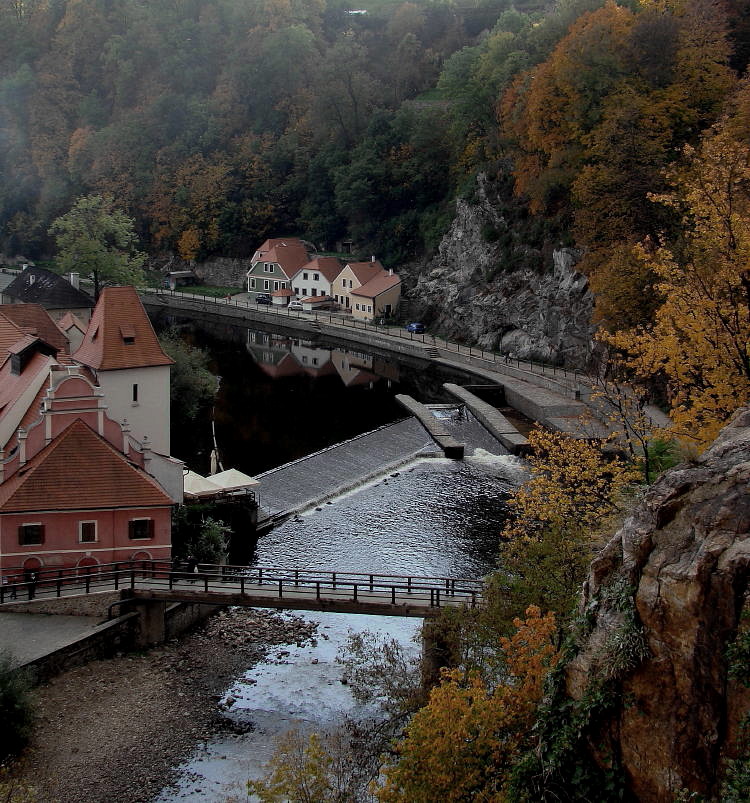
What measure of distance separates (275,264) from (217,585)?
68.2 m

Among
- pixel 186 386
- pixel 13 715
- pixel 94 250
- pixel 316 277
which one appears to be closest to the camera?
pixel 13 715

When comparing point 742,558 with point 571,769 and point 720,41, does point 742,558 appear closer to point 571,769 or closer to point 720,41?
point 571,769

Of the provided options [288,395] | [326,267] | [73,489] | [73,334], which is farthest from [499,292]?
[73,489]

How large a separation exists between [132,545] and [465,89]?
221 ft

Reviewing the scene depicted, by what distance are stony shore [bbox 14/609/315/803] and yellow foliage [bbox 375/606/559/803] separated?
742 cm

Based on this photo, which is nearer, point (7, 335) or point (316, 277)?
point (7, 335)

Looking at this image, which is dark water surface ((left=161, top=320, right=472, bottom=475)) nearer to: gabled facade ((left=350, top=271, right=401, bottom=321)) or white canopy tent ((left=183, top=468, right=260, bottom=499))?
white canopy tent ((left=183, top=468, right=260, bottom=499))

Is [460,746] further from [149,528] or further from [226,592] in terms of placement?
[149,528]

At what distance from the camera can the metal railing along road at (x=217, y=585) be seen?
25938mm

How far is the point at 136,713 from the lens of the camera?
23.4 m

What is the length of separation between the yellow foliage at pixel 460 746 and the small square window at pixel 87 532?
581 inches

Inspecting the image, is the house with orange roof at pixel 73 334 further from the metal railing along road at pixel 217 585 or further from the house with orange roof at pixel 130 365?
the metal railing along road at pixel 217 585

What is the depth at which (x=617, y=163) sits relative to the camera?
5491cm

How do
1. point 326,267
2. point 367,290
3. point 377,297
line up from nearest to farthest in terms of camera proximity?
point 377,297
point 367,290
point 326,267
